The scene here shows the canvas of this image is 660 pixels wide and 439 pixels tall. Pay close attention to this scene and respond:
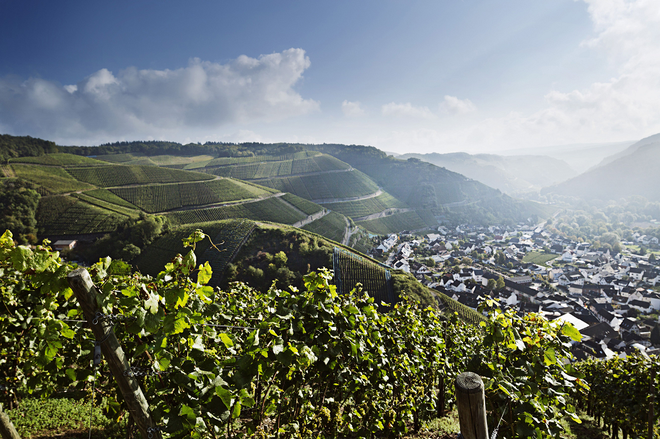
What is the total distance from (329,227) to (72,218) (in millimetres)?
48489

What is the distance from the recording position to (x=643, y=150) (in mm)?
197250

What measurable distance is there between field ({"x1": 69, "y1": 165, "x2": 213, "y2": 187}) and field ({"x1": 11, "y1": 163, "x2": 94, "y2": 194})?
2.69 metres

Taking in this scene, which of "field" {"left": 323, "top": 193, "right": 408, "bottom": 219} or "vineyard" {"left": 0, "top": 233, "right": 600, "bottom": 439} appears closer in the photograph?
"vineyard" {"left": 0, "top": 233, "right": 600, "bottom": 439}

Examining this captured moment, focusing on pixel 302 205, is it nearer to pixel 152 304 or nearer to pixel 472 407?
pixel 152 304

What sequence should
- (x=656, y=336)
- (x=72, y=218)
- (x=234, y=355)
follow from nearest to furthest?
(x=234, y=355), (x=656, y=336), (x=72, y=218)

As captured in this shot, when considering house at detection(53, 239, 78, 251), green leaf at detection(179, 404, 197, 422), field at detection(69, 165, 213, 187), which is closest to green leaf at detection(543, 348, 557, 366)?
green leaf at detection(179, 404, 197, 422)

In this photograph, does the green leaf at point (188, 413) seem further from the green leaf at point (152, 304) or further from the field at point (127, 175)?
the field at point (127, 175)

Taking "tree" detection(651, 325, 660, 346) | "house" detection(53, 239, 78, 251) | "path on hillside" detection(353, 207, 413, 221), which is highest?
"path on hillside" detection(353, 207, 413, 221)

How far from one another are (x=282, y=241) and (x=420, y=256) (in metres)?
41.8

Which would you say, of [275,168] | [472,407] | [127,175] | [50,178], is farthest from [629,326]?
[275,168]

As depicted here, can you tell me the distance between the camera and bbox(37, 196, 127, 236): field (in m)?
49.8

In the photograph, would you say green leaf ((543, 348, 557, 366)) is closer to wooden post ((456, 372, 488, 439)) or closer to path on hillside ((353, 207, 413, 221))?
wooden post ((456, 372, 488, 439))

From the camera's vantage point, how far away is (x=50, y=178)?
6669 cm

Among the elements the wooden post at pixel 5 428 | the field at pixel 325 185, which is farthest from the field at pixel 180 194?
the wooden post at pixel 5 428
